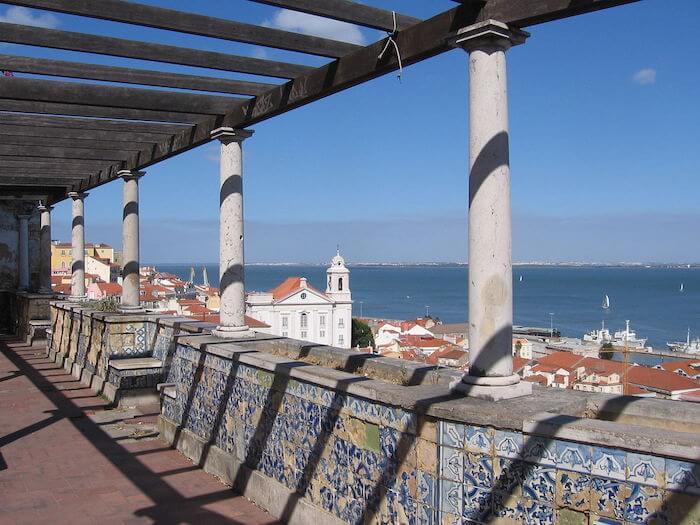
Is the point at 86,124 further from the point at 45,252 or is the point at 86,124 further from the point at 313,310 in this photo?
the point at 313,310

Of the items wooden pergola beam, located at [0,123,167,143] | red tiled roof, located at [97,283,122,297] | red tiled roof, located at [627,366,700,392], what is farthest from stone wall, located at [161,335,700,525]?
red tiled roof, located at [97,283,122,297]

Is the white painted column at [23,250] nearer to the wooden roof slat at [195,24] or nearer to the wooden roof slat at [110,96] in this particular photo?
the wooden roof slat at [110,96]

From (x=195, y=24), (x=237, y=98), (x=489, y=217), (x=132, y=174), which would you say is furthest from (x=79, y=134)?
(x=489, y=217)

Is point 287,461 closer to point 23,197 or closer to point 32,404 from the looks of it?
point 32,404

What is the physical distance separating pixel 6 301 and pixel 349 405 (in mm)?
15591

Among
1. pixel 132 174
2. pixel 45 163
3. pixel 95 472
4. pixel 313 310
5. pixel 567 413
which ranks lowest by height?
pixel 313 310

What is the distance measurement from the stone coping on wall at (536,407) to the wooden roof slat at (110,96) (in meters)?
2.70

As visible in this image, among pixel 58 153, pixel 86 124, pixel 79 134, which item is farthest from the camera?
pixel 58 153

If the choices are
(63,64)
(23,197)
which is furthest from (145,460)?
(23,197)

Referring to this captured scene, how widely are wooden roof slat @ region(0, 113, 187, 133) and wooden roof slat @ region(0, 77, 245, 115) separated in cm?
133

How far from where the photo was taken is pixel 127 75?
606cm

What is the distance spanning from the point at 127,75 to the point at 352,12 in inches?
97.0

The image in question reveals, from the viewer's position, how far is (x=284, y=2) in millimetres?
4293

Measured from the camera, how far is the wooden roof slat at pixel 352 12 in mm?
4402
